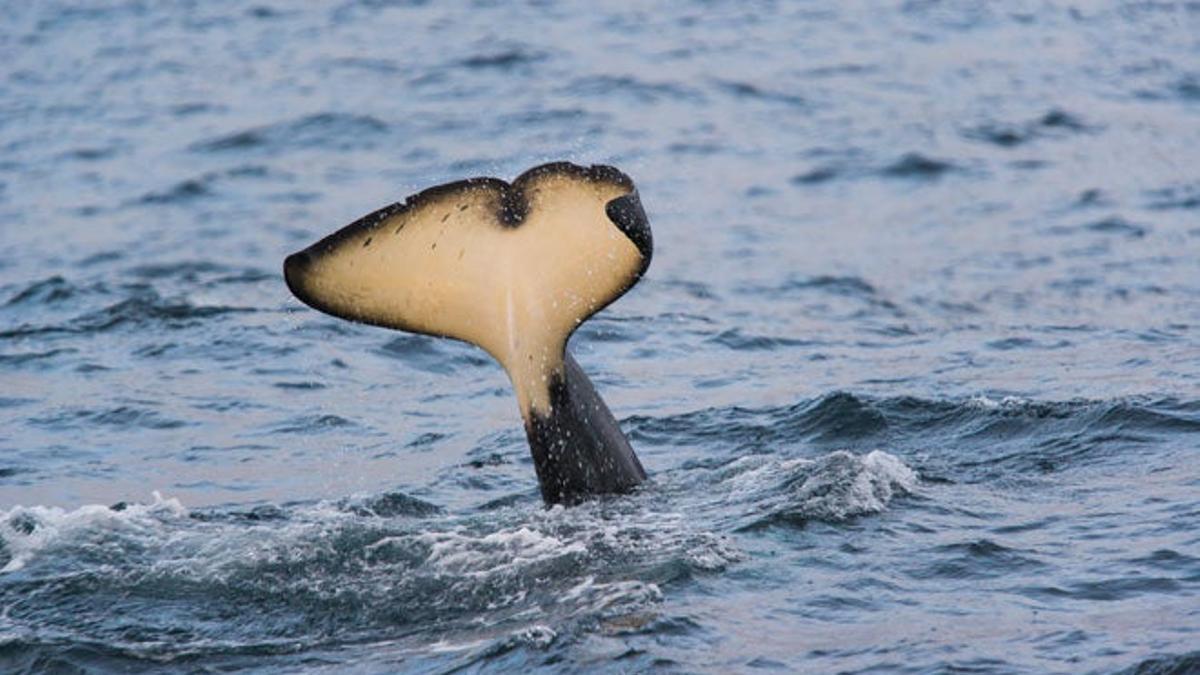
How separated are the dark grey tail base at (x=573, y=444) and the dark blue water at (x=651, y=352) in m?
0.11

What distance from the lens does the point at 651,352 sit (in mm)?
12703

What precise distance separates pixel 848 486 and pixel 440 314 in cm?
184

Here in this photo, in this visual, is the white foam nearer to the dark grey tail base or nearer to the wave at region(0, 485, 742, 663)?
the wave at region(0, 485, 742, 663)

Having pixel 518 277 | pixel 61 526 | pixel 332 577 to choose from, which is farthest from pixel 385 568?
pixel 61 526

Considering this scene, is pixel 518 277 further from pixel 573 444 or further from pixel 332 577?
pixel 332 577

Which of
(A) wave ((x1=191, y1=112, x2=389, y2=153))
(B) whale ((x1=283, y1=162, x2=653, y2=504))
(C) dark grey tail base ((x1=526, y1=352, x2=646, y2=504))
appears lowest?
(A) wave ((x1=191, y1=112, x2=389, y2=153))

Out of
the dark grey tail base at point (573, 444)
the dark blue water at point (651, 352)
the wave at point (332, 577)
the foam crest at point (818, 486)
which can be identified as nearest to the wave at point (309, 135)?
the dark blue water at point (651, 352)

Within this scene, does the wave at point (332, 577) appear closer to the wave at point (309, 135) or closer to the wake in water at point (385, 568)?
the wake in water at point (385, 568)

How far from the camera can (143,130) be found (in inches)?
822

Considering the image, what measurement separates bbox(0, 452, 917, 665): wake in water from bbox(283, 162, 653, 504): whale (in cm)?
33

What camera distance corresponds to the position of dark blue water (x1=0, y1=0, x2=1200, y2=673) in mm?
7367

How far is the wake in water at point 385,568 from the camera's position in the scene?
723 cm

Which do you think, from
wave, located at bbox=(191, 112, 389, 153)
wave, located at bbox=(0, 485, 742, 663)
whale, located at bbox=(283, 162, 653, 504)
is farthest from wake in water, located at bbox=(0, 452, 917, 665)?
wave, located at bbox=(191, 112, 389, 153)

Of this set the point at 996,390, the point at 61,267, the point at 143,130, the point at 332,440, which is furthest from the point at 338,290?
the point at 143,130
